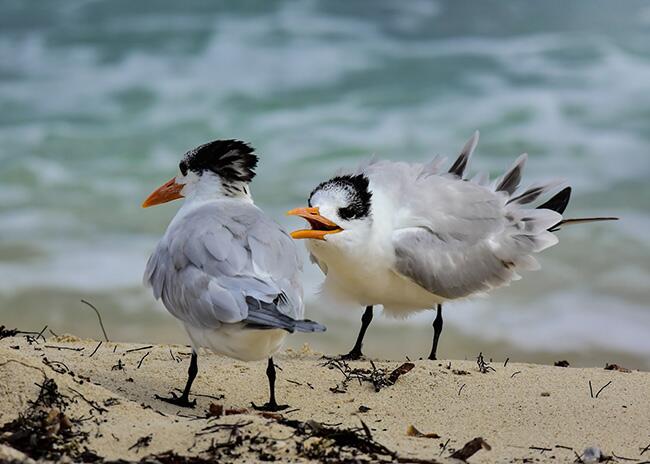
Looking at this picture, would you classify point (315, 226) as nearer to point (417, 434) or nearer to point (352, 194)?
point (352, 194)

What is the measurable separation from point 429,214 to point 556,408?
185cm

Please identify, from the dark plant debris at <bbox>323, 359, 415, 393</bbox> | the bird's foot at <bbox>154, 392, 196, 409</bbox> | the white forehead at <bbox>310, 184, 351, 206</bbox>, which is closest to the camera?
the bird's foot at <bbox>154, 392, 196, 409</bbox>

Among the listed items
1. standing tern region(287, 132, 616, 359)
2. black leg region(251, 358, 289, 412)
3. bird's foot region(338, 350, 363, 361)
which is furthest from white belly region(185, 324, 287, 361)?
bird's foot region(338, 350, 363, 361)

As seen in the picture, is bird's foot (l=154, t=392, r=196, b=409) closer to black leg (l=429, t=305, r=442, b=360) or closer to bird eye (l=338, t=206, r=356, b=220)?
bird eye (l=338, t=206, r=356, b=220)

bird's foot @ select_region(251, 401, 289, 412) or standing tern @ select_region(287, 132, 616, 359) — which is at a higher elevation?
standing tern @ select_region(287, 132, 616, 359)

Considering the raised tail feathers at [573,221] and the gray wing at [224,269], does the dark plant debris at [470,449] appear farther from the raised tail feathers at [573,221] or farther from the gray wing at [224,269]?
the raised tail feathers at [573,221]

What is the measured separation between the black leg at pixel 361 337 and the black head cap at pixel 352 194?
3.79 ft

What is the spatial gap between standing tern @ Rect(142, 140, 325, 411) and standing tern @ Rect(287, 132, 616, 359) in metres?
0.58

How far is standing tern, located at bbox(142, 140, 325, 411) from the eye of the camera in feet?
17.9

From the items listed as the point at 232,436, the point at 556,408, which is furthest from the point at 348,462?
the point at 556,408

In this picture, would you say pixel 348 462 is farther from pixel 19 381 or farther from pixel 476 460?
pixel 19 381

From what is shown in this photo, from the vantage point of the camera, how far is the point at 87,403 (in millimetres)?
5508

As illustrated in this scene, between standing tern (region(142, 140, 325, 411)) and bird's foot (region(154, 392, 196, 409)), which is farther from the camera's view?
bird's foot (region(154, 392, 196, 409))

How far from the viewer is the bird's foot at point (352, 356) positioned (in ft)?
24.5
